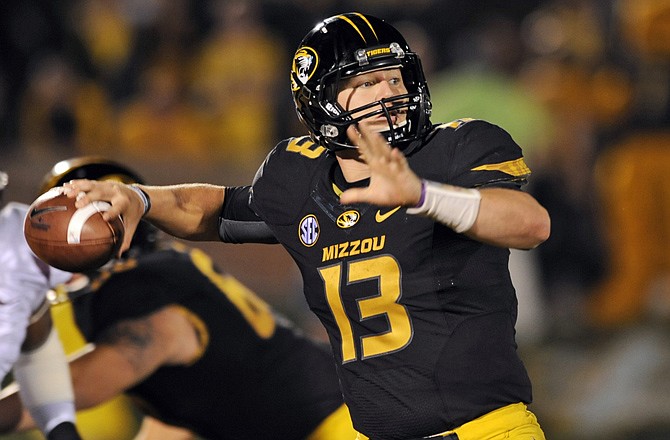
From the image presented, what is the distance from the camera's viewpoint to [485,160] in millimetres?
3182

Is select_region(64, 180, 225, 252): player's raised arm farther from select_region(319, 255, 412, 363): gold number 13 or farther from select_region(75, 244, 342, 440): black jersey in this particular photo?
select_region(75, 244, 342, 440): black jersey

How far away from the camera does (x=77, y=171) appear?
4.44 m

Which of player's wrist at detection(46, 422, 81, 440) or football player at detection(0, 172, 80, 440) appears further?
player's wrist at detection(46, 422, 81, 440)

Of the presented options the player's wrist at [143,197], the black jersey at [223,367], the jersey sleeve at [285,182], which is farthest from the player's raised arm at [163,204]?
the black jersey at [223,367]

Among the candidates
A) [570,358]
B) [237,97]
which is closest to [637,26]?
[570,358]

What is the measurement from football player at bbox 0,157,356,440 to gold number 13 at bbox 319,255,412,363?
1239mm

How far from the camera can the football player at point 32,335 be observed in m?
4.13

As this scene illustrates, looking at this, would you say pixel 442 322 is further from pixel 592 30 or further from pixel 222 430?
pixel 592 30

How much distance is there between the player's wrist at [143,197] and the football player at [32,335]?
802 millimetres

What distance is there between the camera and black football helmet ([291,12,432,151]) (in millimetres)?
3355

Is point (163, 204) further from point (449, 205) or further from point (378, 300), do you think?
point (449, 205)

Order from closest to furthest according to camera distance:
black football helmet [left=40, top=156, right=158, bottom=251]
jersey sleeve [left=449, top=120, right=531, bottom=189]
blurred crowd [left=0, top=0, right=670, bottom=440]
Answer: jersey sleeve [left=449, top=120, right=531, bottom=189], black football helmet [left=40, top=156, right=158, bottom=251], blurred crowd [left=0, top=0, right=670, bottom=440]

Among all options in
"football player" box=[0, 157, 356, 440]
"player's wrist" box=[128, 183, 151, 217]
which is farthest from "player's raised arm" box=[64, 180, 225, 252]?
"football player" box=[0, 157, 356, 440]

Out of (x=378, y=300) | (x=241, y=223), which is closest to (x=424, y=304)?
(x=378, y=300)
